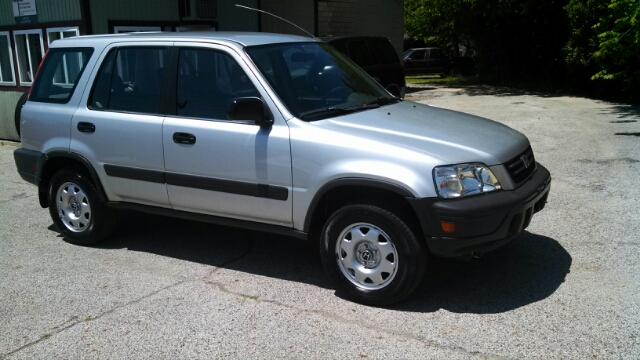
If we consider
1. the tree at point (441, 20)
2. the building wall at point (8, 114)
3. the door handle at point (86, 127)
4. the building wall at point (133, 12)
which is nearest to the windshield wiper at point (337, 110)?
→ the door handle at point (86, 127)

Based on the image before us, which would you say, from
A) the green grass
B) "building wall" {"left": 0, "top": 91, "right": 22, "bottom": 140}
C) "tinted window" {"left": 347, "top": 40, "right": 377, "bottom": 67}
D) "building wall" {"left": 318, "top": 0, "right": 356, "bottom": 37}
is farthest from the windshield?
the green grass

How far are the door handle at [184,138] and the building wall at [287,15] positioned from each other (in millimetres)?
10446

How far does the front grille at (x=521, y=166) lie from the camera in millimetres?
4578

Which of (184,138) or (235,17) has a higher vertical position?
(235,17)

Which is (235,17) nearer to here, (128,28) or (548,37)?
(128,28)

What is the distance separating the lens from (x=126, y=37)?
5781 mm

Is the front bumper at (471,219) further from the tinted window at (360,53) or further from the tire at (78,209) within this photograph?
the tinted window at (360,53)

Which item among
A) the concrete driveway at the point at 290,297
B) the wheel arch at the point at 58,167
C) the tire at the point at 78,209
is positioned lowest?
the concrete driveway at the point at 290,297

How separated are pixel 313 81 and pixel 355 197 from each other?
1115 mm

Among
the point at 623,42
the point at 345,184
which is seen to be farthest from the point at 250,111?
the point at 623,42

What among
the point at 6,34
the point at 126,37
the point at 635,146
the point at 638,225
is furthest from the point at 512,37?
the point at 126,37

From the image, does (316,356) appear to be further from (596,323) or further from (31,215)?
(31,215)

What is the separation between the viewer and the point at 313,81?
205 inches

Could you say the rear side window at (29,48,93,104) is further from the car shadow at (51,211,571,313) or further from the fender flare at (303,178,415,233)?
the fender flare at (303,178,415,233)
